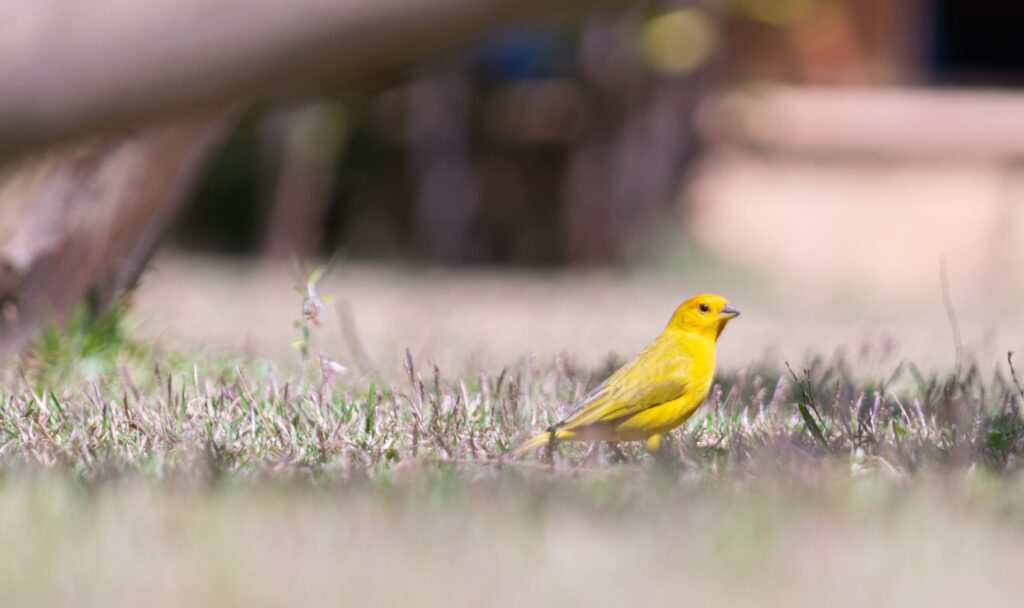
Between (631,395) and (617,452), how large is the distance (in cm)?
20

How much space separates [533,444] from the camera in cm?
349

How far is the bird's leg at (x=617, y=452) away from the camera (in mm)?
3569

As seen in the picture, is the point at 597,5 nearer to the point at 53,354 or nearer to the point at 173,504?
the point at 173,504

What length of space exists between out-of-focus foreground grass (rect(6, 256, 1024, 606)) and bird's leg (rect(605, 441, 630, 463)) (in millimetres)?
40

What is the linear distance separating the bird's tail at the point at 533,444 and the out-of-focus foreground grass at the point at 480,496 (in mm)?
45

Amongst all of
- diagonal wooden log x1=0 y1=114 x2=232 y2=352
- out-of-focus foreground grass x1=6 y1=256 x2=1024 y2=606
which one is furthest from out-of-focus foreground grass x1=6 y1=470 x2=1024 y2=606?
diagonal wooden log x1=0 y1=114 x2=232 y2=352

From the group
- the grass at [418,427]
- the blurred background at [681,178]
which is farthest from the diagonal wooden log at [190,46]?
the blurred background at [681,178]

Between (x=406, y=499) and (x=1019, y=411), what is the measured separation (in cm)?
200

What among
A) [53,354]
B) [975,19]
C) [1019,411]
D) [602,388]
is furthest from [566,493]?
[975,19]

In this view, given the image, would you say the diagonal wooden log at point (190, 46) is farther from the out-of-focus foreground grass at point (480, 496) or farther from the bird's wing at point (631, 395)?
the bird's wing at point (631, 395)

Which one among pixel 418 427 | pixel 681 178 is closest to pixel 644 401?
pixel 418 427

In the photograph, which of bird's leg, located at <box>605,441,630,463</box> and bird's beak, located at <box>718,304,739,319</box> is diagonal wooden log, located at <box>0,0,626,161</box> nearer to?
bird's leg, located at <box>605,441,630,463</box>

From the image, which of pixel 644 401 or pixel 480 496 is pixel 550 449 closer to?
pixel 644 401

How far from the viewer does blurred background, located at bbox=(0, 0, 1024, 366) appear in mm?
9547
